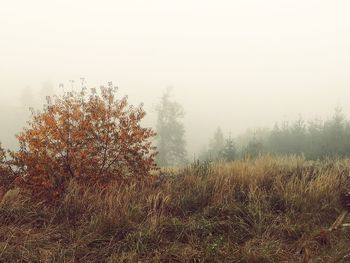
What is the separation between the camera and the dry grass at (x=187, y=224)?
163 inches

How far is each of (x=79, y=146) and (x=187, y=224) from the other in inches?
108

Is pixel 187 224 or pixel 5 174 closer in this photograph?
pixel 187 224

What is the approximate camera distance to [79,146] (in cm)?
670

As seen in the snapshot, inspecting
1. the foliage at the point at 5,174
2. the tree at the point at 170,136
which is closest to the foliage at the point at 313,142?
the foliage at the point at 5,174

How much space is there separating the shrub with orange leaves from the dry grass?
47 centimetres

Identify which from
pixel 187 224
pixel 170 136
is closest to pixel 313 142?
pixel 187 224

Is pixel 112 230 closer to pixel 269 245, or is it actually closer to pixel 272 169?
pixel 269 245

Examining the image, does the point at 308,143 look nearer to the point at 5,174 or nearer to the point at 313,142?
the point at 313,142

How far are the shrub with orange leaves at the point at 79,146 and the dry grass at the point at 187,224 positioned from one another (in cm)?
47

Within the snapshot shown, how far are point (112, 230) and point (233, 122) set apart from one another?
81.2 meters

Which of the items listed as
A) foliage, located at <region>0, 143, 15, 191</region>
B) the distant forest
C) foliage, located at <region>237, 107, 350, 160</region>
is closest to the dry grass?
foliage, located at <region>0, 143, 15, 191</region>

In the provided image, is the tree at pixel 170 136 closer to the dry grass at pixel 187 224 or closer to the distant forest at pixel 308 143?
the distant forest at pixel 308 143

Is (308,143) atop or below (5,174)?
atop

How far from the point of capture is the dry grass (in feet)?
13.6
